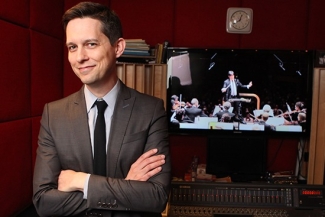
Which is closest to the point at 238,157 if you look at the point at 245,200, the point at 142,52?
the point at 245,200

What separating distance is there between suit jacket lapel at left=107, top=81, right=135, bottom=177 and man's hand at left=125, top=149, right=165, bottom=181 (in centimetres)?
8

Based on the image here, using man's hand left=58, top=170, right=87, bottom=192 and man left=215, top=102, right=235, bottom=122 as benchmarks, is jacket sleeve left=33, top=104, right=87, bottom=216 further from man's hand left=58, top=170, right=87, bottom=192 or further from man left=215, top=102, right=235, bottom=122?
man left=215, top=102, right=235, bottom=122

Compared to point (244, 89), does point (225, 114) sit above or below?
below

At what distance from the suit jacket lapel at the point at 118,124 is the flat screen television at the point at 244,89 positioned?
1431 millimetres

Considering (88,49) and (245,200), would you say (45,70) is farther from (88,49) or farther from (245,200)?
(245,200)

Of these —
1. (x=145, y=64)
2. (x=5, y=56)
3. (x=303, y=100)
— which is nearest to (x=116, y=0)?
(x=145, y=64)

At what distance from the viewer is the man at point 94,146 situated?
1.35 metres

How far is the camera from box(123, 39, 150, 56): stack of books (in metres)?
2.83

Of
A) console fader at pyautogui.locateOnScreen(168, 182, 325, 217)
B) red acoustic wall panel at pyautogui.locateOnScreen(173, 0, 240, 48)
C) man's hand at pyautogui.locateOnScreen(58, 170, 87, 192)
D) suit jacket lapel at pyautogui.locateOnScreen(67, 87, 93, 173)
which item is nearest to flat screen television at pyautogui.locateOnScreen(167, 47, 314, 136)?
red acoustic wall panel at pyautogui.locateOnScreen(173, 0, 240, 48)

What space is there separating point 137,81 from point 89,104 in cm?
134

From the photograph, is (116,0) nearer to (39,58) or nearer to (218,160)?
(39,58)

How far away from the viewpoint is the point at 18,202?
234cm

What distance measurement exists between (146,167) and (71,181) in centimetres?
30

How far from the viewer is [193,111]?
2.95 metres
